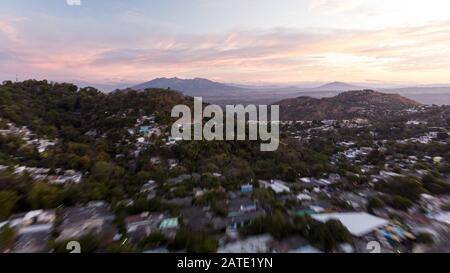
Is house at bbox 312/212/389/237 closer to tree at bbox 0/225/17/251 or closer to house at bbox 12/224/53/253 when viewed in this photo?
house at bbox 12/224/53/253

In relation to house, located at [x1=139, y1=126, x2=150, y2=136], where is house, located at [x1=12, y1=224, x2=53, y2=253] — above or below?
below

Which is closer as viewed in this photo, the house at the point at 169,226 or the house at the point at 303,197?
the house at the point at 169,226

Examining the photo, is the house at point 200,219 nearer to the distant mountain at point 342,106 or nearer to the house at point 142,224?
the house at point 142,224

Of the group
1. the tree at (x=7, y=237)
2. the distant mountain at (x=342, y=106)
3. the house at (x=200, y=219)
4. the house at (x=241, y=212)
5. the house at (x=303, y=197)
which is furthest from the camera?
the distant mountain at (x=342, y=106)

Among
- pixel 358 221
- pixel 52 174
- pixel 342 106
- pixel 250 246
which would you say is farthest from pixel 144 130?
pixel 342 106

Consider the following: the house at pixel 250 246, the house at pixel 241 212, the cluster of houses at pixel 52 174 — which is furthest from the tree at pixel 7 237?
the cluster of houses at pixel 52 174

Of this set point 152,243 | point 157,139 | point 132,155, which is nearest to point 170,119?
point 157,139

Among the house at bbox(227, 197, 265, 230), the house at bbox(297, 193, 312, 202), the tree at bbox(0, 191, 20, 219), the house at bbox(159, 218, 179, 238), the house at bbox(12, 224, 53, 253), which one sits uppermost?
the tree at bbox(0, 191, 20, 219)

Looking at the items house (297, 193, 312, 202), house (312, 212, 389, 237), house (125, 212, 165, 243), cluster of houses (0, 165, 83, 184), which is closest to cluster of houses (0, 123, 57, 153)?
cluster of houses (0, 165, 83, 184)

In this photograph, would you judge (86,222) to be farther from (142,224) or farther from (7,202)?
(7,202)
